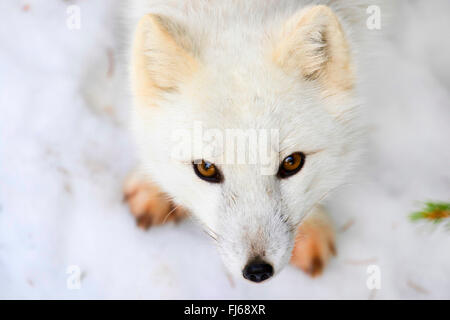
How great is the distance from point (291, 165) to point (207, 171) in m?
0.33

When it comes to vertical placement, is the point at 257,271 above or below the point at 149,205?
below

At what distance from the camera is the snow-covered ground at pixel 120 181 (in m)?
2.33

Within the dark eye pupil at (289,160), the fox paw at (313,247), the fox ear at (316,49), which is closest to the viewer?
the fox ear at (316,49)

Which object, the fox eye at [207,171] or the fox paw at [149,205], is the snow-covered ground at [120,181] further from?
the fox eye at [207,171]

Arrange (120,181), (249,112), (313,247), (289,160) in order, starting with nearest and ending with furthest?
(249,112)
(289,160)
(313,247)
(120,181)

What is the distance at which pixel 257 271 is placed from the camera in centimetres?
170

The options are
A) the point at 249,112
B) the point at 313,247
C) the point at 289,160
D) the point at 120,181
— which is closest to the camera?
the point at 249,112

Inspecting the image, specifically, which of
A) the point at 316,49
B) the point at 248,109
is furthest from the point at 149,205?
the point at 316,49

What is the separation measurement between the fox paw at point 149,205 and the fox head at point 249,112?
0.54 meters

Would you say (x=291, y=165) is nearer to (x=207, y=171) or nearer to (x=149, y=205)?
(x=207, y=171)

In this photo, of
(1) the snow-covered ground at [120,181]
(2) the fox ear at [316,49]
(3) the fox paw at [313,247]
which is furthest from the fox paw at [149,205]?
(2) the fox ear at [316,49]

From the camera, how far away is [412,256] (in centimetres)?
237

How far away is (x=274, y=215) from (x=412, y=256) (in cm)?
108
